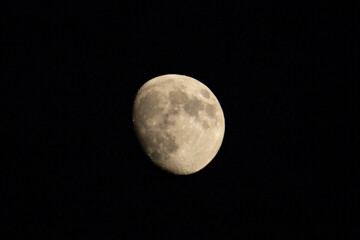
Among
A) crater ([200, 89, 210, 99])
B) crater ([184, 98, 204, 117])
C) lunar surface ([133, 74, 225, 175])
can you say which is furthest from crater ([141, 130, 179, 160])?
crater ([200, 89, 210, 99])

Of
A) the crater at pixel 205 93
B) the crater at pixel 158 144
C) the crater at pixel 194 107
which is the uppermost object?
the crater at pixel 205 93

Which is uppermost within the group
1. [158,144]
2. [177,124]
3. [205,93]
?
[205,93]

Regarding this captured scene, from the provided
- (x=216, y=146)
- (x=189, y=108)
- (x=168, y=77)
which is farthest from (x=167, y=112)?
(x=216, y=146)

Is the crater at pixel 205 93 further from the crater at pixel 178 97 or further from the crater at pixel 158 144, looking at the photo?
the crater at pixel 158 144

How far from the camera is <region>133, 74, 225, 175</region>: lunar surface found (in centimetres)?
221

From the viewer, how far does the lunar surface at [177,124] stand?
2205mm

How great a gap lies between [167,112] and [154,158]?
0.50 metres

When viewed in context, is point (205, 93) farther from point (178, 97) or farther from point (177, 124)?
point (177, 124)

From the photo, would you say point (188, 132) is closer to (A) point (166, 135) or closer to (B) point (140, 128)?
(A) point (166, 135)

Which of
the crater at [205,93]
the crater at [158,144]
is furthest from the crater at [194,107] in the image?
the crater at [158,144]

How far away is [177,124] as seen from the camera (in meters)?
2.18

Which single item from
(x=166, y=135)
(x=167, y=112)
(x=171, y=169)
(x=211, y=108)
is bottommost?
(x=171, y=169)

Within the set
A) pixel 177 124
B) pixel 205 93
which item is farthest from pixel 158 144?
Result: pixel 205 93

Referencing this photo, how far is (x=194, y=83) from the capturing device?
98.0 inches
